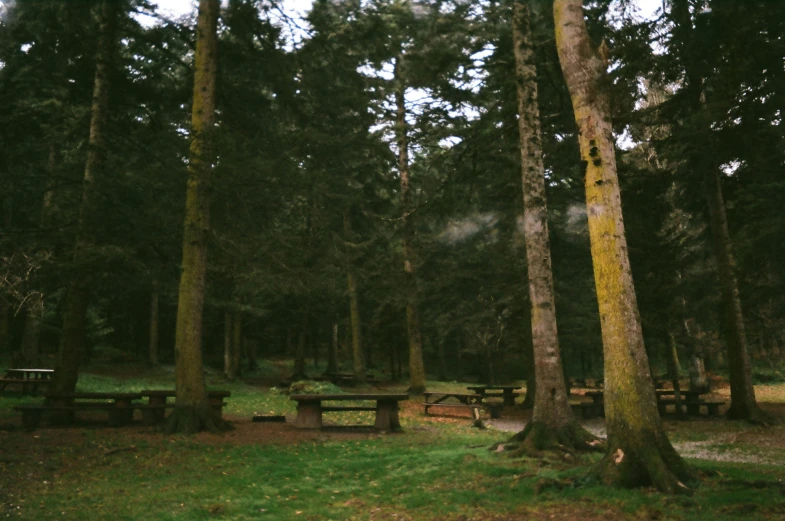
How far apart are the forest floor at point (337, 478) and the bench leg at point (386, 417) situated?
494 millimetres

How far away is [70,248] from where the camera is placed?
38.0 feet

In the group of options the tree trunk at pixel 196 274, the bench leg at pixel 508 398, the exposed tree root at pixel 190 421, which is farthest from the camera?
the bench leg at pixel 508 398

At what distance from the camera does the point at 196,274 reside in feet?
38.7

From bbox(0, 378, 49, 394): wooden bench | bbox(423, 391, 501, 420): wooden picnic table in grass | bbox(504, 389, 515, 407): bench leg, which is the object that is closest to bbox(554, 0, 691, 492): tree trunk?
bbox(423, 391, 501, 420): wooden picnic table in grass

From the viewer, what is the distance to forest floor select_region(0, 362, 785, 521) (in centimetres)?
580

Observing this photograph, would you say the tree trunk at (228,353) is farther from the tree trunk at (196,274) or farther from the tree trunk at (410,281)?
the tree trunk at (196,274)

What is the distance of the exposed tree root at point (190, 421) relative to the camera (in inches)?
436

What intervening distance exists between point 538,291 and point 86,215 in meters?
8.49

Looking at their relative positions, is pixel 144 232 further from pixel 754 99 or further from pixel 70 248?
pixel 754 99

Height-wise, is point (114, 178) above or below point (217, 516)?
above

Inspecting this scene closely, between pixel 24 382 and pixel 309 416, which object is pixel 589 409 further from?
pixel 24 382

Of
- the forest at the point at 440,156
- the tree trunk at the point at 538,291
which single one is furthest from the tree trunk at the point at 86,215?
the tree trunk at the point at 538,291

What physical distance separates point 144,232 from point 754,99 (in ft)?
40.0

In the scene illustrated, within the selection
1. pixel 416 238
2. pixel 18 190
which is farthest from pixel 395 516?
pixel 416 238
